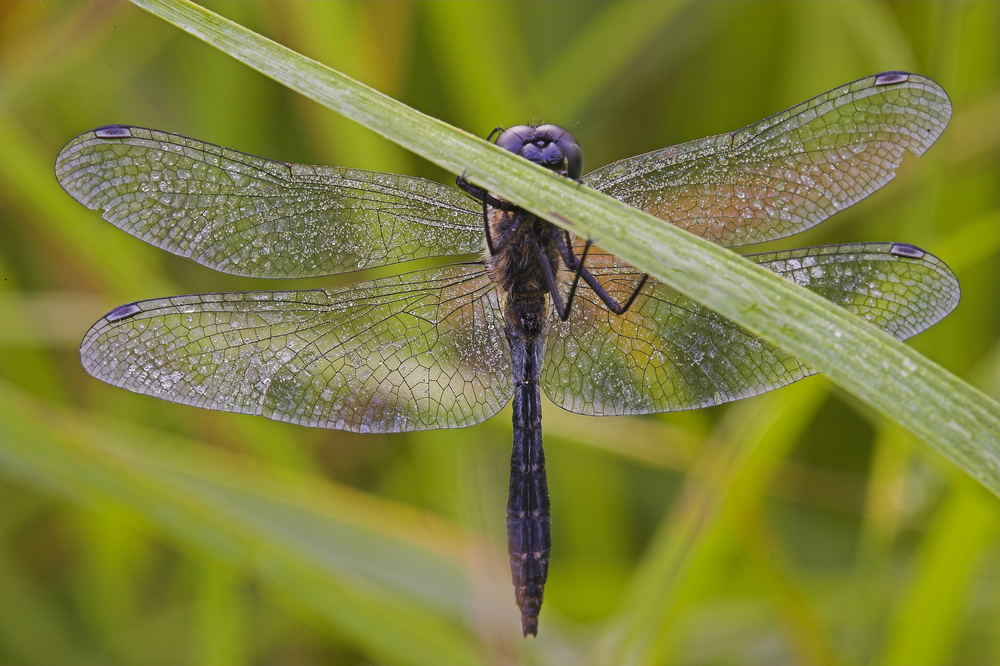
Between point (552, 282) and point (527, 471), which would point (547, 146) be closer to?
point (552, 282)

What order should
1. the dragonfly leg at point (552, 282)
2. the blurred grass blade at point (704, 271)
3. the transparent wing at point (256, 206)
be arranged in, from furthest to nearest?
the dragonfly leg at point (552, 282), the transparent wing at point (256, 206), the blurred grass blade at point (704, 271)

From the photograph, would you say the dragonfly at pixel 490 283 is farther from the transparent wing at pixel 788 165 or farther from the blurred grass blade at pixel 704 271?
the blurred grass blade at pixel 704 271

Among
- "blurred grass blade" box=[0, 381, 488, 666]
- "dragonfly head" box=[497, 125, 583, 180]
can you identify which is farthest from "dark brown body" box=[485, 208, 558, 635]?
"blurred grass blade" box=[0, 381, 488, 666]

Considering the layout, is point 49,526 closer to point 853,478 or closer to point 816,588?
point 816,588

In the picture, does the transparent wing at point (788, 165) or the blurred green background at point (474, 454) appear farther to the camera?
the blurred green background at point (474, 454)

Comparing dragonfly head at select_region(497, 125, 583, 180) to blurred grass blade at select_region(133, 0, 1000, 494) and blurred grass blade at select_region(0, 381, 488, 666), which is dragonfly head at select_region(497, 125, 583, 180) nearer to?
blurred grass blade at select_region(133, 0, 1000, 494)

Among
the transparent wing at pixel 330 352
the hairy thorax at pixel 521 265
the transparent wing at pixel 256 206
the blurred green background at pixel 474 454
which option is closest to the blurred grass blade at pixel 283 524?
the blurred green background at pixel 474 454

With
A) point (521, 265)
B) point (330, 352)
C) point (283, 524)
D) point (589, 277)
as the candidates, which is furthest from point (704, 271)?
point (283, 524)
